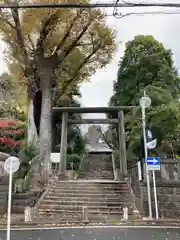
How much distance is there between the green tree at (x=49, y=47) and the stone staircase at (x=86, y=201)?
11.1 feet

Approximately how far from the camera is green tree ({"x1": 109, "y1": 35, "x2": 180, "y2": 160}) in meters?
15.0

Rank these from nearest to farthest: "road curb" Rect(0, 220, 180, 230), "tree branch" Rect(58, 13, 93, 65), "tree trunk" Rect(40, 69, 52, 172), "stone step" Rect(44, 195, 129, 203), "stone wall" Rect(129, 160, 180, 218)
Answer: "road curb" Rect(0, 220, 180, 230) < "stone wall" Rect(129, 160, 180, 218) < "stone step" Rect(44, 195, 129, 203) < "tree trunk" Rect(40, 69, 52, 172) < "tree branch" Rect(58, 13, 93, 65)

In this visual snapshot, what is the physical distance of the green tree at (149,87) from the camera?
15.0 metres

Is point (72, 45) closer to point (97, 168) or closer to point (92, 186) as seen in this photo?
point (97, 168)

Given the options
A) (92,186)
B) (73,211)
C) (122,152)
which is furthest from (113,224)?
(122,152)

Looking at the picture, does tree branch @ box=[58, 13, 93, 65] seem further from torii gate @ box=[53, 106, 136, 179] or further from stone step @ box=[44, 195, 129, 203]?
stone step @ box=[44, 195, 129, 203]

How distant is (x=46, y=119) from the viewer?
15742 mm

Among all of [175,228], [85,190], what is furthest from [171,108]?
[175,228]

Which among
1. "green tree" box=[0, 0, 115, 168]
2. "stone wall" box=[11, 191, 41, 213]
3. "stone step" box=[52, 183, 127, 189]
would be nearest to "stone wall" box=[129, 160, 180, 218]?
"stone step" box=[52, 183, 127, 189]

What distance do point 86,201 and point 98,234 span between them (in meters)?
3.97

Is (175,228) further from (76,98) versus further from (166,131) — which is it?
(76,98)

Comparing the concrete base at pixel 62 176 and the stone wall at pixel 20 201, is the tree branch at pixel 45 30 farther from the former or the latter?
the stone wall at pixel 20 201

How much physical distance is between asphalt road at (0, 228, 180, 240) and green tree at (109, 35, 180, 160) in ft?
28.0

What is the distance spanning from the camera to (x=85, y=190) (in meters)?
11.6
